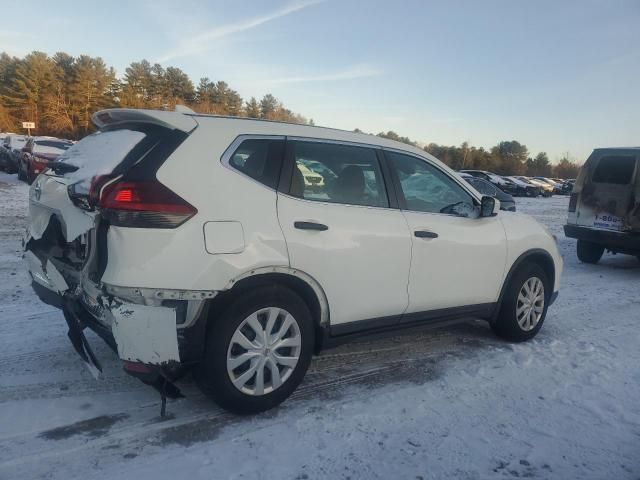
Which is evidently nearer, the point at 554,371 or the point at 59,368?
the point at 59,368

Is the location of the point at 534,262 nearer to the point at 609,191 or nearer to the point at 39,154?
the point at 609,191

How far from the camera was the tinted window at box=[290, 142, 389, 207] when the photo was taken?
331 cm

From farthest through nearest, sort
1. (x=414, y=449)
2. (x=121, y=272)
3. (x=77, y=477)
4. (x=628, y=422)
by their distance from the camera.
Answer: (x=628, y=422) → (x=414, y=449) → (x=121, y=272) → (x=77, y=477)

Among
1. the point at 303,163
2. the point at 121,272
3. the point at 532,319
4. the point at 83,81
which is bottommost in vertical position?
the point at 532,319

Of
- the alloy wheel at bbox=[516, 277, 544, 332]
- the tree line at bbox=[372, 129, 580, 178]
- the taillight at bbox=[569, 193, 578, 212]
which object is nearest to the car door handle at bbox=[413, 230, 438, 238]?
the alloy wheel at bbox=[516, 277, 544, 332]

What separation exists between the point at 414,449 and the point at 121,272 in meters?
1.95

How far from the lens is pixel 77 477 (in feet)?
7.96

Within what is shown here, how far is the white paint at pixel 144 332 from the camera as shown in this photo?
2.62 m

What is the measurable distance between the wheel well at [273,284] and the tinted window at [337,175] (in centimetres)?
57

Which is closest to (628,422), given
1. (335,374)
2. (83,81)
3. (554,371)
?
(554,371)

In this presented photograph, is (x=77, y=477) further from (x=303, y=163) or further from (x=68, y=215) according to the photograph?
(x=303, y=163)

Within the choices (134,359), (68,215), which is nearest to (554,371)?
(134,359)

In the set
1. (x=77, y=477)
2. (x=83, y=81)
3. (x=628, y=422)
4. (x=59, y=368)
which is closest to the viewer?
(x=77, y=477)

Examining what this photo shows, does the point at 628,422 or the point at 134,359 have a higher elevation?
the point at 134,359
